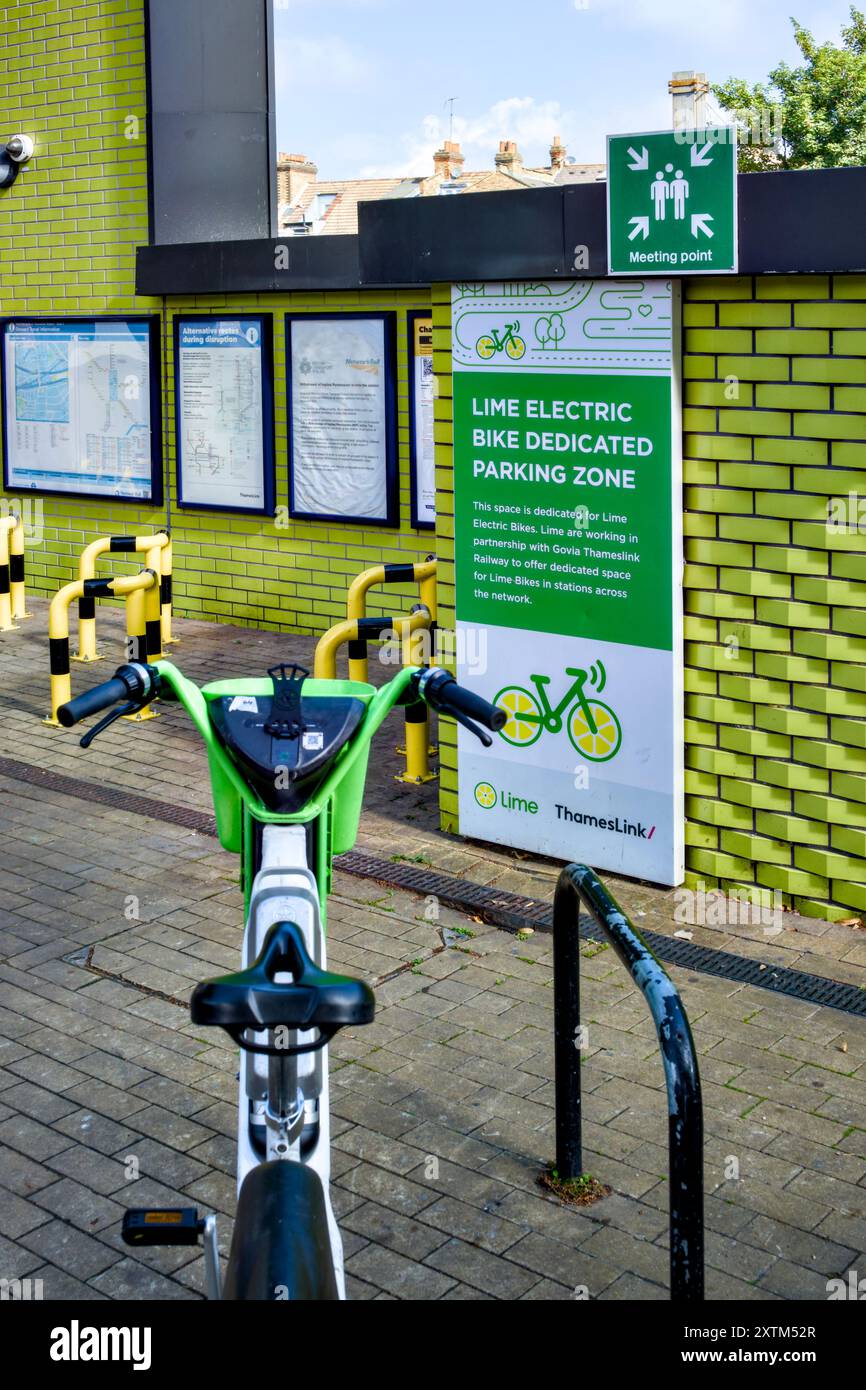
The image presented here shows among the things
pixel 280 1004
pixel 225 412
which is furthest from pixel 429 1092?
pixel 225 412

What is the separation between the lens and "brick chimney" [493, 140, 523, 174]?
71.8m

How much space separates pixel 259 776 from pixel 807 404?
11.0ft

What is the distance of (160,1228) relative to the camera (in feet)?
9.85

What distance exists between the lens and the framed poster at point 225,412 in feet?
38.0

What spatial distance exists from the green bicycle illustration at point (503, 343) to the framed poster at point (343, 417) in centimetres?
417

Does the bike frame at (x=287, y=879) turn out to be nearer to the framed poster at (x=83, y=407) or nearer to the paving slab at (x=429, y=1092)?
the paving slab at (x=429, y=1092)

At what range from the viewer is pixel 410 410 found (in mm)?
10648

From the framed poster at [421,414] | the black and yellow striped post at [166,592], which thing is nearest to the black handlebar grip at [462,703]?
the framed poster at [421,414]

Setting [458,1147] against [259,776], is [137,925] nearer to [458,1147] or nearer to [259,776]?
[458,1147]

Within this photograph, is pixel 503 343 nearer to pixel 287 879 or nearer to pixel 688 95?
pixel 287 879

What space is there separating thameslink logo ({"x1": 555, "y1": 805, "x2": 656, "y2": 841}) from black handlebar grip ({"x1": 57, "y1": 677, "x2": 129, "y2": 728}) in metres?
3.39

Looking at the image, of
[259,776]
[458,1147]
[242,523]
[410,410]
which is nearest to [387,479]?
[410,410]

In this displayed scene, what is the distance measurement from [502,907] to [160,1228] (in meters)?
3.48

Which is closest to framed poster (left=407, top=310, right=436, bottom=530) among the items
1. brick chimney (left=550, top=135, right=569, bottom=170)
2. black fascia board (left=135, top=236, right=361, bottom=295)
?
black fascia board (left=135, top=236, right=361, bottom=295)
